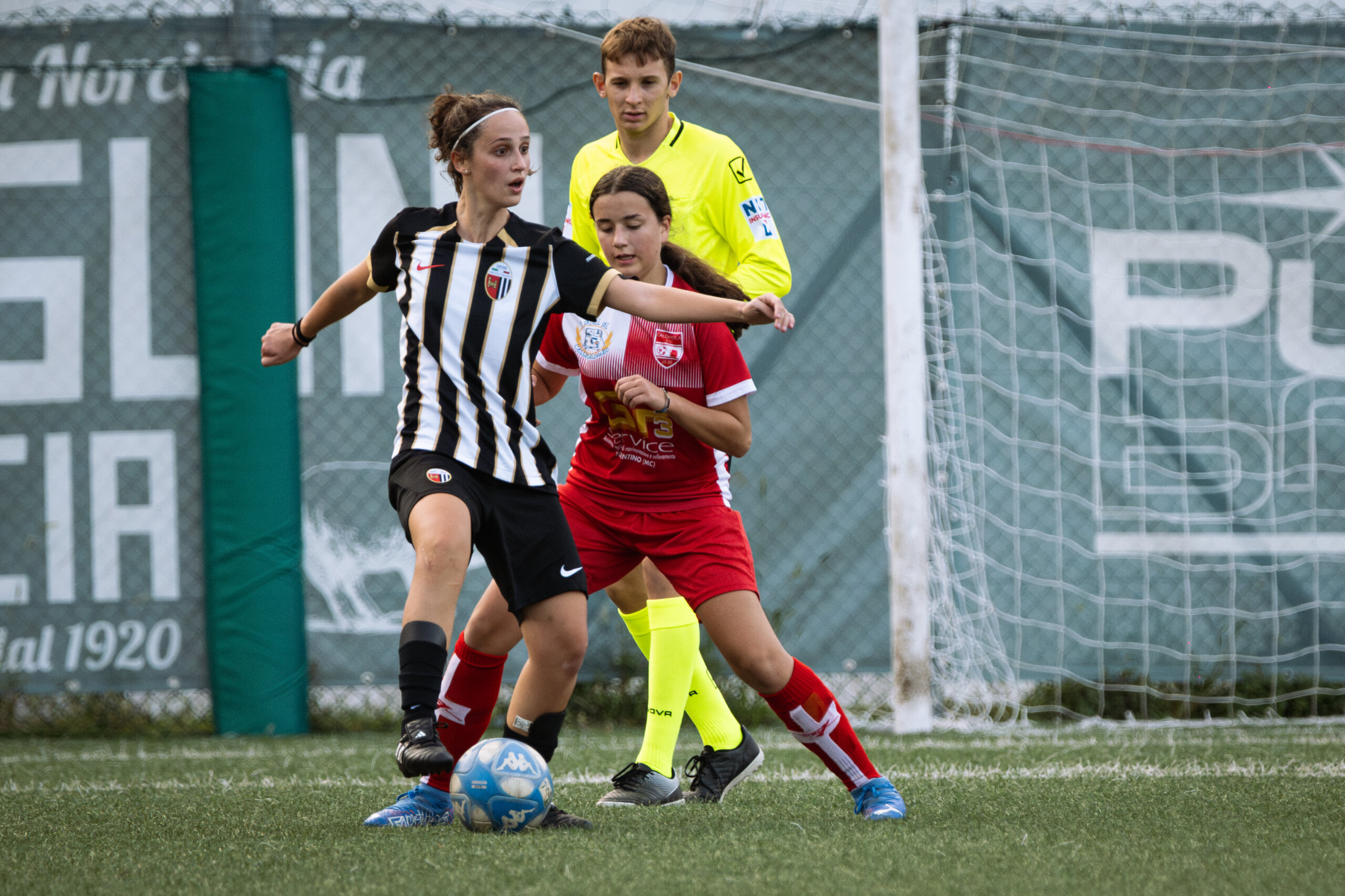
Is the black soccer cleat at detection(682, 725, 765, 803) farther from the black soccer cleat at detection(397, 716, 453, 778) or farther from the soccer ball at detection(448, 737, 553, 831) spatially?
the black soccer cleat at detection(397, 716, 453, 778)

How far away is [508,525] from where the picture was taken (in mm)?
2613

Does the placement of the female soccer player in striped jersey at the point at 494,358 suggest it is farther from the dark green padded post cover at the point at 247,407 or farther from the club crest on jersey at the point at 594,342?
the dark green padded post cover at the point at 247,407

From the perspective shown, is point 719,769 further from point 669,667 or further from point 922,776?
point 922,776

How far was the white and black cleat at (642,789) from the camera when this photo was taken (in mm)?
3135

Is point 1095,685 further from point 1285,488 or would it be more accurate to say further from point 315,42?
point 315,42

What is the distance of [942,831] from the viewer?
258cm

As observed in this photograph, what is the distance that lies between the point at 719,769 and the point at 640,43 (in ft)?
6.70

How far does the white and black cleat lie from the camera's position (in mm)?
3135

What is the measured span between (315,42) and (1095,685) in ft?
15.3

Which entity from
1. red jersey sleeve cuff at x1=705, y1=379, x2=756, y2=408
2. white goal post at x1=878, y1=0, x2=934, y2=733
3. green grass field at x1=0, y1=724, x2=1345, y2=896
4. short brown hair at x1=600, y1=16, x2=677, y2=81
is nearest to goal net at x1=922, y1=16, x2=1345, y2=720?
white goal post at x1=878, y1=0, x2=934, y2=733

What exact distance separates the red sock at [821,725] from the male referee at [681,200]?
461mm

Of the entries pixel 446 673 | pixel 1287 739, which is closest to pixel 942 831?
pixel 446 673

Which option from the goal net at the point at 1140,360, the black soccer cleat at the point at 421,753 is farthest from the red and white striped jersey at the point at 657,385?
the goal net at the point at 1140,360

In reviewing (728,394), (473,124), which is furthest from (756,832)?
(473,124)
